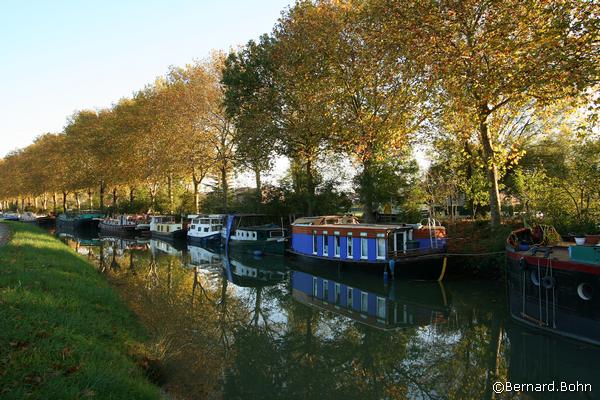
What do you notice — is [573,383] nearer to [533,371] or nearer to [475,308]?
[533,371]

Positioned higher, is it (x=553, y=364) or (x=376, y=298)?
(x=553, y=364)

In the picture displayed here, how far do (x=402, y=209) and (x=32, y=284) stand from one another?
26116 mm

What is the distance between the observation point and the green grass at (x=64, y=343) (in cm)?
577

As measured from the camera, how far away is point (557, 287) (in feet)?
36.1

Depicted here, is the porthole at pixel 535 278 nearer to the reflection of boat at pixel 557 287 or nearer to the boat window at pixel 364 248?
the reflection of boat at pixel 557 287

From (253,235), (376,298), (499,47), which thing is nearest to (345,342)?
(376,298)

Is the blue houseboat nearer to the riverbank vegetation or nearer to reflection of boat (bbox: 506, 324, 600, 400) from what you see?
the riverbank vegetation

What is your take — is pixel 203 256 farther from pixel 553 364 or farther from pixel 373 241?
pixel 553 364

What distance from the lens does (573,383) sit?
912cm

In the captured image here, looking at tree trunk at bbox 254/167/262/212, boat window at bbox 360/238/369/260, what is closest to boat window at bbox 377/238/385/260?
boat window at bbox 360/238/369/260

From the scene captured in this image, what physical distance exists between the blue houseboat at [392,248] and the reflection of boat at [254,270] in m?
3.42

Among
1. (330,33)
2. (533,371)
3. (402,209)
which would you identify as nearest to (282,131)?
(330,33)

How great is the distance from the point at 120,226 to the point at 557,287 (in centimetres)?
4975

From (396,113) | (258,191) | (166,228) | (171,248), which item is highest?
(396,113)
